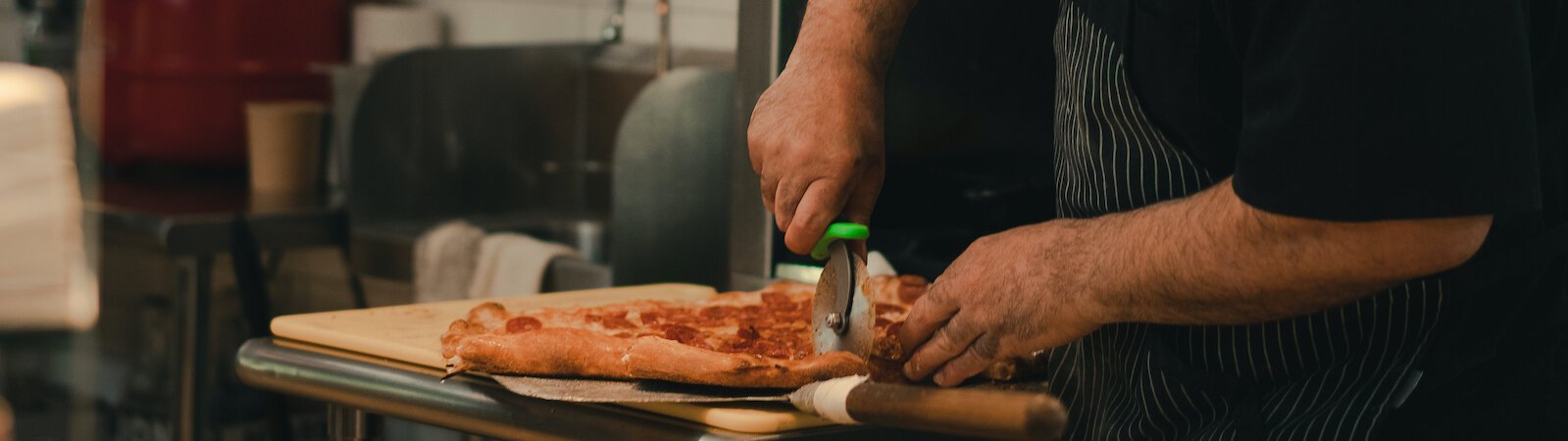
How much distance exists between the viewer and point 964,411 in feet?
2.61

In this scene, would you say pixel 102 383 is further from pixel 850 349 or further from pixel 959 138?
pixel 850 349

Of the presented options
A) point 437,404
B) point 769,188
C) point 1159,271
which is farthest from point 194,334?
point 1159,271

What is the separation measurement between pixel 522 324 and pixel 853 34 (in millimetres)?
363

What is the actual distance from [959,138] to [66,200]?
273cm

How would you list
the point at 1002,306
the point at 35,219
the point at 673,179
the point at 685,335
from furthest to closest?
the point at 35,219 < the point at 673,179 < the point at 685,335 < the point at 1002,306

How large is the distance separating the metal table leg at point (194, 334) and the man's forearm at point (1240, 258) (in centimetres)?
185

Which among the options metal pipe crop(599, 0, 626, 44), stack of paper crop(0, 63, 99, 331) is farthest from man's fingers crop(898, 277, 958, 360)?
stack of paper crop(0, 63, 99, 331)

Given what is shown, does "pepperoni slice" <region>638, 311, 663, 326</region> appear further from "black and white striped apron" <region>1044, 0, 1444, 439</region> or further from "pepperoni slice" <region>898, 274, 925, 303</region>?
"black and white striped apron" <region>1044, 0, 1444, 439</region>

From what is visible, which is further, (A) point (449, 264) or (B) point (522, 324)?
(A) point (449, 264)

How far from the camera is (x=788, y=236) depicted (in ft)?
3.69

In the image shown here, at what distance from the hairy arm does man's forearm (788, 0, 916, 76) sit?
24 cm

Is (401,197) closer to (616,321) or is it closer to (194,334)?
(194,334)

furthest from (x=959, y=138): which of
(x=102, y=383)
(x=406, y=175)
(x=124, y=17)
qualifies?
(x=102, y=383)

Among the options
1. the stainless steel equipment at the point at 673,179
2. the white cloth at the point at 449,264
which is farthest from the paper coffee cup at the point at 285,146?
the stainless steel equipment at the point at 673,179
